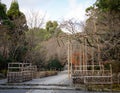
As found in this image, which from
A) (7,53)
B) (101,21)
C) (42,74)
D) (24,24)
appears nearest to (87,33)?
(101,21)

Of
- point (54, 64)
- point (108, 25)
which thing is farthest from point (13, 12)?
point (108, 25)

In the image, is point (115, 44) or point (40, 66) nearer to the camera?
point (115, 44)

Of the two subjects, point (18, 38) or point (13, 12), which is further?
point (13, 12)

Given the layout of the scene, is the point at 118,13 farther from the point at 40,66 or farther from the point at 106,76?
the point at 40,66

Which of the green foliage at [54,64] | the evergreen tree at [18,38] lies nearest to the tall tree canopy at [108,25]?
the evergreen tree at [18,38]

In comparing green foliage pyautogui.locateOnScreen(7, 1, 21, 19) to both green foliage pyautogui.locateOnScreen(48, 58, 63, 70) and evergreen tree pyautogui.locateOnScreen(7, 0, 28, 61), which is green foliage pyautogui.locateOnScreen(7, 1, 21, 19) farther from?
green foliage pyautogui.locateOnScreen(48, 58, 63, 70)

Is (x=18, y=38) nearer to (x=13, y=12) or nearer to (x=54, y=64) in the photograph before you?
(x=13, y=12)

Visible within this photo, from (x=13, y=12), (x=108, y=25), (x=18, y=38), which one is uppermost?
(x=13, y=12)

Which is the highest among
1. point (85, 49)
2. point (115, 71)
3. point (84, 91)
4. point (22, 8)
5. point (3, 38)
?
point (22, 8)

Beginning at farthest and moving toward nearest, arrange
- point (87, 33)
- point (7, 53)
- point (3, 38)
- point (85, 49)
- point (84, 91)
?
point (7, 53)
point (3, 38)
point (85, 49)
point (87, 33)
point (84, 91)

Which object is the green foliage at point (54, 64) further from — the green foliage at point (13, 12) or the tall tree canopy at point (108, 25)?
the tall tree canopy at point (108, 25)

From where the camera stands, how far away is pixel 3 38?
969 inches

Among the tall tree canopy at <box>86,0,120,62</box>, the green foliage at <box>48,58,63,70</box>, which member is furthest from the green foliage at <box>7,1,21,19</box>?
the tall tree canopy at <box>86,0,120,62</box>

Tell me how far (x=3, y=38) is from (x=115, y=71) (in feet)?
43.3
